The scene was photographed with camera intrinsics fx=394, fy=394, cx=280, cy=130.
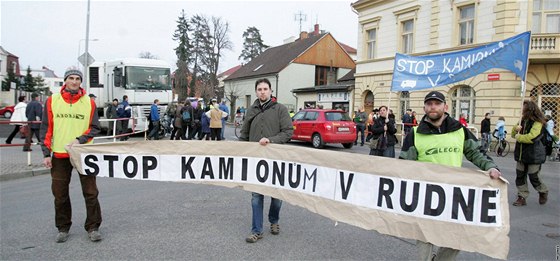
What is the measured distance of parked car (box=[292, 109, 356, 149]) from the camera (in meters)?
15.7

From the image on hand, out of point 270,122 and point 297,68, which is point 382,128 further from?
point 297,68

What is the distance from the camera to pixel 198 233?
15.9ft

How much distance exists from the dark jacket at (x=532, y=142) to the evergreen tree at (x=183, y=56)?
161 feet

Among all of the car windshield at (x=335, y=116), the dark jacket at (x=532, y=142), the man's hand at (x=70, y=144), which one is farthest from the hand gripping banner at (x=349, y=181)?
the car windshield at (x=335, y=116)

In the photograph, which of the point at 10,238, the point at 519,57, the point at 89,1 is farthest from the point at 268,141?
the point at 89,1

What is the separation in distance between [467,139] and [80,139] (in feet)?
13.5

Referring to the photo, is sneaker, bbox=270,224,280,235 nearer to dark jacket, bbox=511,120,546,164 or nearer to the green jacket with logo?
the green jacket with logo

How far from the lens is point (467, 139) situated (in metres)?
3.46

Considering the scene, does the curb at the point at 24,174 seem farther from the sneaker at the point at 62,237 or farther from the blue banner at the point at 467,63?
the blue banner at the point at 467,63

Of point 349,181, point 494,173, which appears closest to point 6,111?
point 349,181

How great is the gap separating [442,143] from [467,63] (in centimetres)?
618

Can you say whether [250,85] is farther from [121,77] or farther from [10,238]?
[10,238]

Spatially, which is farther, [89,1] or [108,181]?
[89,1]

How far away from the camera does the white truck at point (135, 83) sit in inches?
704
